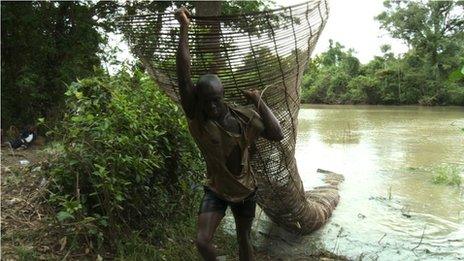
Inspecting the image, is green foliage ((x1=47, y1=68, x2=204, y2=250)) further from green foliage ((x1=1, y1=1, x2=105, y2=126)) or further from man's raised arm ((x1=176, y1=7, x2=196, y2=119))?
green foliage ((x1=1, y1=1, x2=105, y2=126))

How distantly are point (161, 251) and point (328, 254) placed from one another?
76.1 inches

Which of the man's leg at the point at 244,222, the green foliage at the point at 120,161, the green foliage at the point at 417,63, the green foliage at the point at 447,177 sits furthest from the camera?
the green foliage at the point at 417,63

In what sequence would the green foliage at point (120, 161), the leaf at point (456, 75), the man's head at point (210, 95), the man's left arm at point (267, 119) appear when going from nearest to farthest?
the leaf at point (456, 75) → the man's head at point (210, 95) → the man's left arm at point (267, 119) → the green foliage at point (120, 161)

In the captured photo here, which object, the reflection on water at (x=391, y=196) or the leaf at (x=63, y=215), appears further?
the reflection on water at (x=391, y=196)

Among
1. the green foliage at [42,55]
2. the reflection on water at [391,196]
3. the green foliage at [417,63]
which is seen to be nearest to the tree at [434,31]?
the green foliage at [417,63]

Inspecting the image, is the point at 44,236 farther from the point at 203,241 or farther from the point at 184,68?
the point at 184,68

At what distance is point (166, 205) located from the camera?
4688 millimetres

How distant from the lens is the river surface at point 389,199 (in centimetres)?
545

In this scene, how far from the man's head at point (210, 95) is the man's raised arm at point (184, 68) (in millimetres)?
76

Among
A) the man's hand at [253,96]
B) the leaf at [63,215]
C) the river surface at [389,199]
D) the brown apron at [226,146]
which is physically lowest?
the river surface at [389,199]

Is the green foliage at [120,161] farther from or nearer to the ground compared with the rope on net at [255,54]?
nearer to the ground

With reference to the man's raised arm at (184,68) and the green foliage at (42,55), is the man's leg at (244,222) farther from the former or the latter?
the green foliage at (42,55)

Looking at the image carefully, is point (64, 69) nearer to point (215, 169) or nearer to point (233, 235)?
point (233, 235)

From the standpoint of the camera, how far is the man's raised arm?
10.4 feet
